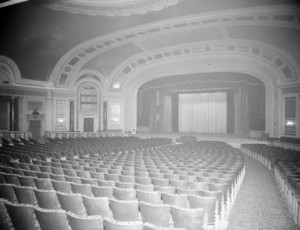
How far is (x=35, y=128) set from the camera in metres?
20.7

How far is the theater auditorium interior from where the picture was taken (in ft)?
14.7

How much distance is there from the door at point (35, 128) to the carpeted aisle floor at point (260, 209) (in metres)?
17.8

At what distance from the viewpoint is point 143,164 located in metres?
7.77


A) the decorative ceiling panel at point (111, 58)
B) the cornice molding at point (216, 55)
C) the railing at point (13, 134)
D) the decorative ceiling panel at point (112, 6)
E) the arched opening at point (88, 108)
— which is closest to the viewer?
the decorative ceiling panel at point (112, 6)

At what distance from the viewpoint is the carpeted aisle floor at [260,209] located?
462 centimetres

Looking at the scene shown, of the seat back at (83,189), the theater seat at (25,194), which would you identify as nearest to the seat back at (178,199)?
the seat back at (83,189)

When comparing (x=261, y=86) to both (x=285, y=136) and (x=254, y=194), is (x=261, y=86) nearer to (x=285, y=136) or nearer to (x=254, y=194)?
(x=285, y=136)

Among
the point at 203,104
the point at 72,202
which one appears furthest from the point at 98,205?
the point at 203,104

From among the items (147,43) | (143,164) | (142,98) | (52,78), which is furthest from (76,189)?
(142,98)

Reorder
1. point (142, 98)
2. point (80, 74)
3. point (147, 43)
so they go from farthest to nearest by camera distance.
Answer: point (142, 98), point (80, 74), point (147, 43)

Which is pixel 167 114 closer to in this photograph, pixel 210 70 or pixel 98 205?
pixel 210 70

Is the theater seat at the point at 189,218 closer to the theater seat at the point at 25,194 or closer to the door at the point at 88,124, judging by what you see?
the theater seat at the point at 25,194


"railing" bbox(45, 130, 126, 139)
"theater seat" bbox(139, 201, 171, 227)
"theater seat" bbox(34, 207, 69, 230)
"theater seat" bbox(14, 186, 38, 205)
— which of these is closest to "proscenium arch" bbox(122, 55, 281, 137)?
"railing" bbox(45, 130, 126, 139)

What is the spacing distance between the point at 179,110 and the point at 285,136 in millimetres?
12577
